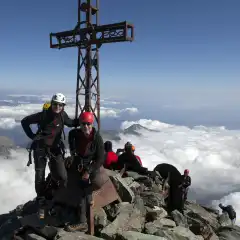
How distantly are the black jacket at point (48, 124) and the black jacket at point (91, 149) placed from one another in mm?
832

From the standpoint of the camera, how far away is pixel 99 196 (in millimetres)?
11289

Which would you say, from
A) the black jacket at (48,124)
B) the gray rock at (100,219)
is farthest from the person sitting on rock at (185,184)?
the black jacket at (48,124)

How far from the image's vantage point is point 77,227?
31.0 feet

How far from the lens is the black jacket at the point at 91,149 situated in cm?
905

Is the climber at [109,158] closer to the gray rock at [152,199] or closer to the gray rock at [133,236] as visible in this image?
the gray rock at [152,199]

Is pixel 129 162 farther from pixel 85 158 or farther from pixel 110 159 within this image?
pixel 85 158

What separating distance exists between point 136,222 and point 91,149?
148 inches

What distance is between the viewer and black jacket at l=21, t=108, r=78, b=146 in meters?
9.61

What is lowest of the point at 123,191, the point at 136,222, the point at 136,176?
the point at 136,222

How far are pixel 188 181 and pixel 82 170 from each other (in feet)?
24.5

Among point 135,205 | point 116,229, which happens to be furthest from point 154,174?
point 116,229

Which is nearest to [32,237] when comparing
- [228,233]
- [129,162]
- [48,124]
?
[48,124]

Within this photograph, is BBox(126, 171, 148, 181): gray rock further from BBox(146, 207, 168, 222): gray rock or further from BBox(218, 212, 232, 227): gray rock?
BBox(218, 212, 232, 227): gray rock

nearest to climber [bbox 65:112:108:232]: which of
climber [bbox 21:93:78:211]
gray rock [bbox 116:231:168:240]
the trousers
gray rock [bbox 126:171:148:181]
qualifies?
the trousers
